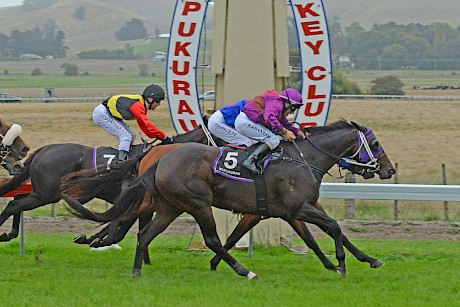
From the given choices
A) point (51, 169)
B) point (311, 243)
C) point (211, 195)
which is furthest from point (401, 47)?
point (211, 195)

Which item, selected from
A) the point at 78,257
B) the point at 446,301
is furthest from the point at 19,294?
the point at 446,301

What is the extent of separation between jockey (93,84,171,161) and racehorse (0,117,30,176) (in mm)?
970

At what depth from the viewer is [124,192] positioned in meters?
9.34

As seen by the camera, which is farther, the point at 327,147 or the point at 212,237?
the point at 327,147

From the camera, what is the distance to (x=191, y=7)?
11.5 metres

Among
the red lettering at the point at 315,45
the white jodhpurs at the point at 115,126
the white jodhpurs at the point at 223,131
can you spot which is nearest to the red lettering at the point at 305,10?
the red lettering at the point at 315,45

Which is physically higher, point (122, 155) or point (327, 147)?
point (327, 147)

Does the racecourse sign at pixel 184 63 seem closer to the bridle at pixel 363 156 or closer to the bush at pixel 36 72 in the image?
the bridle at pixel 363 156

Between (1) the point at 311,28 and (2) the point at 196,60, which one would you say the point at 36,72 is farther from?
(1) the point at 311,28

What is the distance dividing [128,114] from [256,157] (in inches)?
90.0

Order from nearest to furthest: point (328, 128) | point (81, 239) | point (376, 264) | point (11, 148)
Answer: point (376, 264), point (328, 128), point (81, 239), point (11, 148)

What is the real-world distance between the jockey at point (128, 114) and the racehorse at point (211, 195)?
46.6 inches

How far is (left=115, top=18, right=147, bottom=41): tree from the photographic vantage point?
150 meters

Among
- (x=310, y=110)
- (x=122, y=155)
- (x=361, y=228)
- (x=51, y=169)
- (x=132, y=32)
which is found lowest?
(x=361, y=228)
